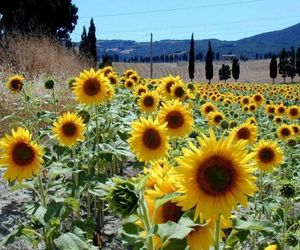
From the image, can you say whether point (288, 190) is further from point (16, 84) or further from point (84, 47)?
point (84, 47)

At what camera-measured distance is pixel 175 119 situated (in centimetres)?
393

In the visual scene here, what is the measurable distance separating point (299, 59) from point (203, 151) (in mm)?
68741

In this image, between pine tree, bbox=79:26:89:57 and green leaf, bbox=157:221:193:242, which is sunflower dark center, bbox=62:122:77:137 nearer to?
green leaf, bbox=157:221:193:242

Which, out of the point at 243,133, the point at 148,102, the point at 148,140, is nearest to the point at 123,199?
the point at 148,140

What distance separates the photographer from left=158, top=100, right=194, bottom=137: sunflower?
12.8 feet

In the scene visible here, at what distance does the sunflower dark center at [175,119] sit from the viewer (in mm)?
3914

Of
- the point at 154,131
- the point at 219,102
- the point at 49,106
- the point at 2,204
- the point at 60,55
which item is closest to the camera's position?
the point at 154,131

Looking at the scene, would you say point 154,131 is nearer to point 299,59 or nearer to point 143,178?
point 143,178

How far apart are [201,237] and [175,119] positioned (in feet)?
6.96

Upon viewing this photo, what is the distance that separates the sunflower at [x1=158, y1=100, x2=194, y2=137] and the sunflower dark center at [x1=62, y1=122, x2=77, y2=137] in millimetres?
700

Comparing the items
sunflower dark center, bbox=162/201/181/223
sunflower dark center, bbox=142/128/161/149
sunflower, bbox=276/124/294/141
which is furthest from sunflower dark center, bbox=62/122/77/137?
sunflower, bbox=276/124/294/141

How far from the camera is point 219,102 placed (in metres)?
12.3

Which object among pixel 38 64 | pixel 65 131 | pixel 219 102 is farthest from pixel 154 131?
pixel 38 64

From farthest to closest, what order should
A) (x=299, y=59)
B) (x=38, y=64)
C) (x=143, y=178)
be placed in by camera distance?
1. (x=299, y=59)
2. (x=38, y=64)
3. (x=143, y=178)
